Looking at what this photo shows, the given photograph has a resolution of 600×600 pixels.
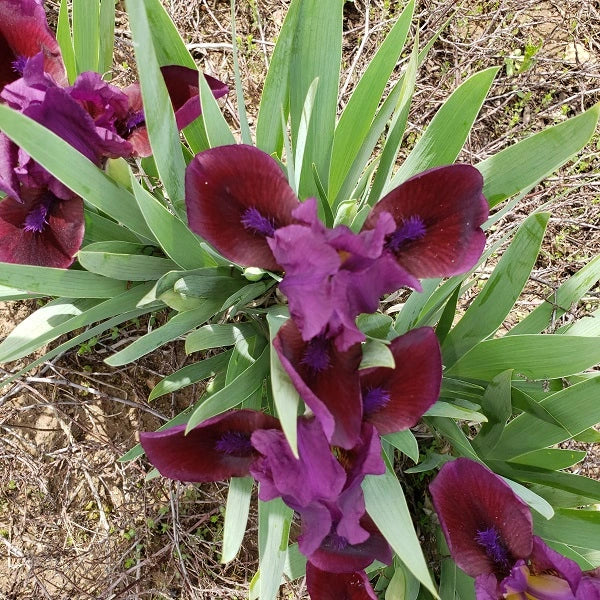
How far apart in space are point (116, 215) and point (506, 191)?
0.69 meters

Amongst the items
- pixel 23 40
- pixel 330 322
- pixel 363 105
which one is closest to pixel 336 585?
pixel 330 322

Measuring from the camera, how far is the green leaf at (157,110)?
764 mm

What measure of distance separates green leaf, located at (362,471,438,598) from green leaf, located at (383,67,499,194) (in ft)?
1.88

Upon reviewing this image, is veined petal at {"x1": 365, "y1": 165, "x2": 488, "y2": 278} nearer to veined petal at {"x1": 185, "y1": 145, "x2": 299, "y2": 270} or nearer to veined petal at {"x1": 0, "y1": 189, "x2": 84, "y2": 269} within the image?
veined petal at {"x1": 185, "y1": 145, "x2": 299, "y2": 270}

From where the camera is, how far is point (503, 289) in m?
1.18

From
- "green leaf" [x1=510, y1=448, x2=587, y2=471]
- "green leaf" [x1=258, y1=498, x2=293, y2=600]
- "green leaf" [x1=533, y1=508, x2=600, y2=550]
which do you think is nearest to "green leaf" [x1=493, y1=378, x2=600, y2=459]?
"green leaf" [x1=510, y1=448, x2=587, y2=471]

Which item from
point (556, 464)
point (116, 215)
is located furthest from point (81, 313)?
point (556, 464)

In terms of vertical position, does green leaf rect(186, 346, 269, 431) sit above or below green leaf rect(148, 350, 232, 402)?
above

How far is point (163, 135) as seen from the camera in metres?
0.93

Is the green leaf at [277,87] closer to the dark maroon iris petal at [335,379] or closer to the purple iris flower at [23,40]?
the purple iris flower at [23,40]

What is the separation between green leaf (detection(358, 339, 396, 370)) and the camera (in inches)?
31.9

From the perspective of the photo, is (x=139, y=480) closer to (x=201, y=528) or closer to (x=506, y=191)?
(x=201, y=528)

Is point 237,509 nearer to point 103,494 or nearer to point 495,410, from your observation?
point 495,410

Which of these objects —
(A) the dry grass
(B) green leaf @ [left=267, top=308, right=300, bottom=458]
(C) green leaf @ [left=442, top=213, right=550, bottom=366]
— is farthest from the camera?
(A) the dry grass
